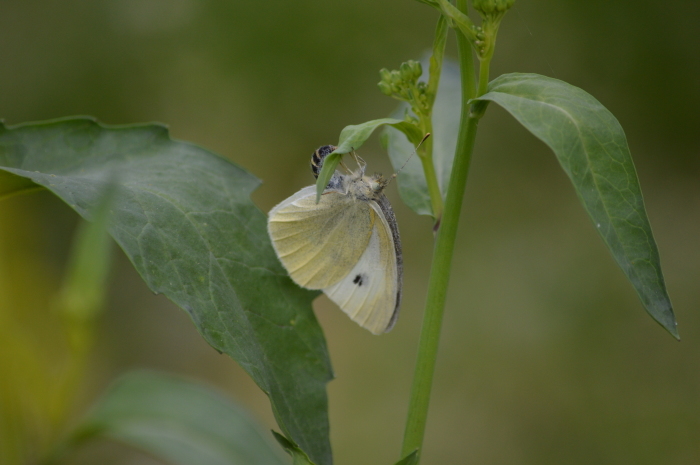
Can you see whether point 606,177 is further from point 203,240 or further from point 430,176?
point 203,240

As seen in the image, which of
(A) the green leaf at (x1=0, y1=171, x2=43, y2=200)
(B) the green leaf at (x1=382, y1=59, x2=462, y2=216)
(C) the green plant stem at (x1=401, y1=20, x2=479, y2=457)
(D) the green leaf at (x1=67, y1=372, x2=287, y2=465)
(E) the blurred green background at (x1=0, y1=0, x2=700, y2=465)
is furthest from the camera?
(E) the blurred green background at (x1=0, y1=0, x2=700, y2=465)

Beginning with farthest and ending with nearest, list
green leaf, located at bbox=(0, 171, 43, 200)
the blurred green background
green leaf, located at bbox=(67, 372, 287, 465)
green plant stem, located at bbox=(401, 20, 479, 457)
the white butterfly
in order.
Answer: the blurred green background
the white butterfly
green leaf, located at bbox=(67, 372, 287, 465)
green plant stem, located at bbox=(401, 20, 479, 457)
green leaf, located at bbox=(0, 171, 43, 200)

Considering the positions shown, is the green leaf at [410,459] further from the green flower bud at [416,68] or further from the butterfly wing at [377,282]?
→ the green flower bud at [416,68]

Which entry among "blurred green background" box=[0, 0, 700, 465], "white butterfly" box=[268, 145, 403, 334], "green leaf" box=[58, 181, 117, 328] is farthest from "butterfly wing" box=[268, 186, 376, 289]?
"blurred green background" box=[0, 0, 700, 465]

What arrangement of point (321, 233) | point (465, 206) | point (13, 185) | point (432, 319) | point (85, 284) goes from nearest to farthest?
point (85, 284), point (13, 185), point (432, 319), point (321, 233), point (465, 206)

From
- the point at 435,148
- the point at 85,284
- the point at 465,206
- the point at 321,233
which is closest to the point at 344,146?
the point at 85,284

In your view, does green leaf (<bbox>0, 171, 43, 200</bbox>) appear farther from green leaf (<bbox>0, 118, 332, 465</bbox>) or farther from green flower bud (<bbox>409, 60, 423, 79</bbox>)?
green flower bud (<bbox>409, 60, 423, 79</bbox>)

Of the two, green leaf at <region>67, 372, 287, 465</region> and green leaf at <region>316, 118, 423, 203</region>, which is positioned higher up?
green leaf at <region>316, 118, 423, 203</region>
